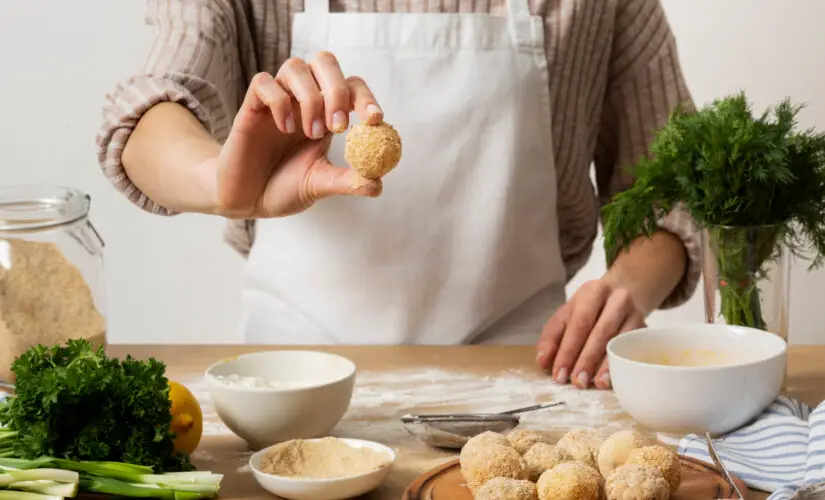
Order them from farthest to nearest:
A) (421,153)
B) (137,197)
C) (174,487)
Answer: (421,153) → (137,197) → (174,487)

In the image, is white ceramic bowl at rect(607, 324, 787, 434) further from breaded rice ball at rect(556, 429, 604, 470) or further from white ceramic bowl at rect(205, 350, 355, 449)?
white ceramic bowl at rect(205, 350, 355, 449)

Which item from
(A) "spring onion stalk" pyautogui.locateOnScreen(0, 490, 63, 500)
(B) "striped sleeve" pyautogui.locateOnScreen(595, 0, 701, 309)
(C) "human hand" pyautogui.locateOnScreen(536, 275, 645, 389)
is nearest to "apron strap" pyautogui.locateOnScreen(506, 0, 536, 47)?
(B) "striped sleeve" pyautogui.locateOnScreen(595, 0, 701, 309)

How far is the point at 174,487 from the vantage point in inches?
38.3

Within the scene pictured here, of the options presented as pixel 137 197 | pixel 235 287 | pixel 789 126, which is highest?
pixel 789 126

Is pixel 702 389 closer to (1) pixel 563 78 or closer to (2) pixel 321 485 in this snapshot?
(2) pixel 321 485

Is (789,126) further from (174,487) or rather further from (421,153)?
(174,487)

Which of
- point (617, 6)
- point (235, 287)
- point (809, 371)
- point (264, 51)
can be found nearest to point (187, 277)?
point (235, 287)

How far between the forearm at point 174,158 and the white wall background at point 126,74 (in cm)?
131

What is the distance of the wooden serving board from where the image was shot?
94 cm

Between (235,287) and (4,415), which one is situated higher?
(4,415)

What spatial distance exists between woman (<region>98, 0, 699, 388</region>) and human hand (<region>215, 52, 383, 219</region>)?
Answer: 24cm

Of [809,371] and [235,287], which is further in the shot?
[235,287]

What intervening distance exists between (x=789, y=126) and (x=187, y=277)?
1.97 metres

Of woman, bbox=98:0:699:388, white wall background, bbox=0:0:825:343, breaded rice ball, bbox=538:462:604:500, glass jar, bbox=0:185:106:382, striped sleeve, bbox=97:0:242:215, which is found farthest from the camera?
white wall background, bbox=0:0:825:343
